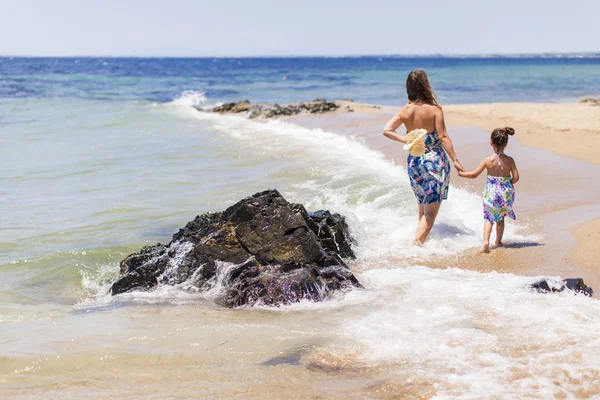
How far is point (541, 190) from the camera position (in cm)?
962

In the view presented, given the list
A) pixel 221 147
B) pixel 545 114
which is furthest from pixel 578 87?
pixel 221 147

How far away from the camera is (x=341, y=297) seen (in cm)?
559

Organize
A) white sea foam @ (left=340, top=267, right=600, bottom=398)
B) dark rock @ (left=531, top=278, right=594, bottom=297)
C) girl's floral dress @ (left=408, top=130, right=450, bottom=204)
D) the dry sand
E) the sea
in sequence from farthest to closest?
the dry sand < girl's floral dress @ (left=408, top=130, right=450, bottom=204) < dark rock @ (left=531, top=278, right=594, bottom=297) < the sea < white sea foam @ (left=340, top=267, right=600, bottom=398)

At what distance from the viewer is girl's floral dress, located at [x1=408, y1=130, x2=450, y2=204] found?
7.08 metres

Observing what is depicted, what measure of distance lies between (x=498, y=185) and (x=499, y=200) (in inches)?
6.9

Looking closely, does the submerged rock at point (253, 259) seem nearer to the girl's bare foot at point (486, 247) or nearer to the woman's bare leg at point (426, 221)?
the woman's bare leg at point (426, 221)

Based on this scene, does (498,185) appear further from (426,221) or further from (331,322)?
(331,322)

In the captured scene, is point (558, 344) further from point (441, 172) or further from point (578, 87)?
point (578, 87)

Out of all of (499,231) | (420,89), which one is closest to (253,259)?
(420,89)

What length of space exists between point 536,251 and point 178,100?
31355 mm

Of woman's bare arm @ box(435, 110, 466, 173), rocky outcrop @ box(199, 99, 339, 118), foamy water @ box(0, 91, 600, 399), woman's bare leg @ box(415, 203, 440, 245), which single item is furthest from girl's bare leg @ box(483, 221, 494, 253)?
rocky outcrop @ box(199, 99, 339, 118)

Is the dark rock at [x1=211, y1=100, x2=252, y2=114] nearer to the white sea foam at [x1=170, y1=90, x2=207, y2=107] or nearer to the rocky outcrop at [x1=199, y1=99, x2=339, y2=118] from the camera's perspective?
the rocky outcrop at [x1=199, y1=99, x2=339, y2=118]

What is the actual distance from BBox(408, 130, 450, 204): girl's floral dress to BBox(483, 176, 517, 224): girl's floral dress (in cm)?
50

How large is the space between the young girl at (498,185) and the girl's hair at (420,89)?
0.77 m
